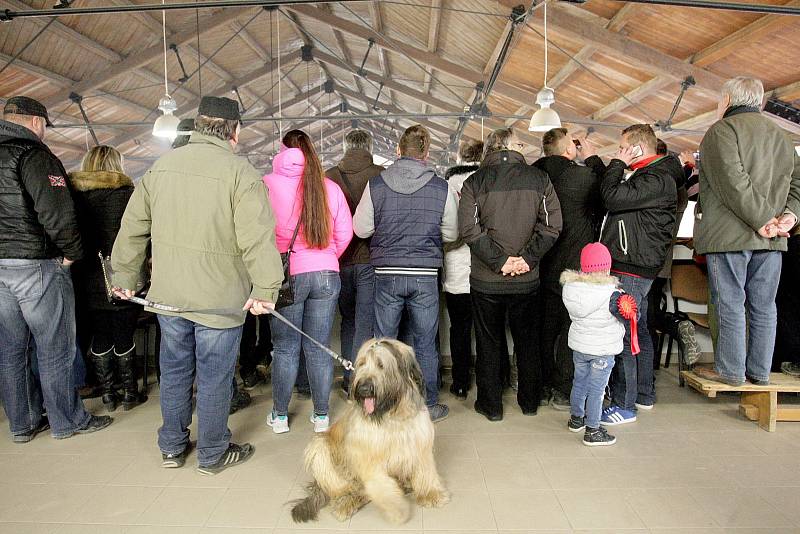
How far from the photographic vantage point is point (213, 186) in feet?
7.47

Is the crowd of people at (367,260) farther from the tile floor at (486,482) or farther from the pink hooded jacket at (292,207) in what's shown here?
the tile floor at (486,482)

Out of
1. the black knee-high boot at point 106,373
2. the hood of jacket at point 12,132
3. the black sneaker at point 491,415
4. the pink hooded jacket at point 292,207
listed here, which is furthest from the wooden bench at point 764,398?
the hood of jacket at point 12,132

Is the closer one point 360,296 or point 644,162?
point 644,162

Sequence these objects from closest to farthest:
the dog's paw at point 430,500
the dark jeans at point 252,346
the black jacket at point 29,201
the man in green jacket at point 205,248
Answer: the dog's paw at point 430,500, the man in green jacket at point 205,248, the black jacket at point 29,201, the dark jeans at point 252,346

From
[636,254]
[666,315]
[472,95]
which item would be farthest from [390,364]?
[472,95]

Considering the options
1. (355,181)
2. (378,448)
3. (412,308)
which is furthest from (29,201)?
(378,448)

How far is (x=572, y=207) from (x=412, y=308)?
1161 millimetres

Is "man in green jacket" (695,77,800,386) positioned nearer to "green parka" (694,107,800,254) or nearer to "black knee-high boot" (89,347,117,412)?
"green parka" (694,107,800,254)

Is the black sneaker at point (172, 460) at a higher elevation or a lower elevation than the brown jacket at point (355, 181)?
lower

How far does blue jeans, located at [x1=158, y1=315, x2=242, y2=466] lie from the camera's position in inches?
94.2

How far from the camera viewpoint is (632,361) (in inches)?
123

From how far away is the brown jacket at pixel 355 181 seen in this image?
3248mm

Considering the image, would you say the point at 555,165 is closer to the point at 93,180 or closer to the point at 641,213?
the point at 641,213

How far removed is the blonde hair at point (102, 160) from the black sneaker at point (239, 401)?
1.56 m
